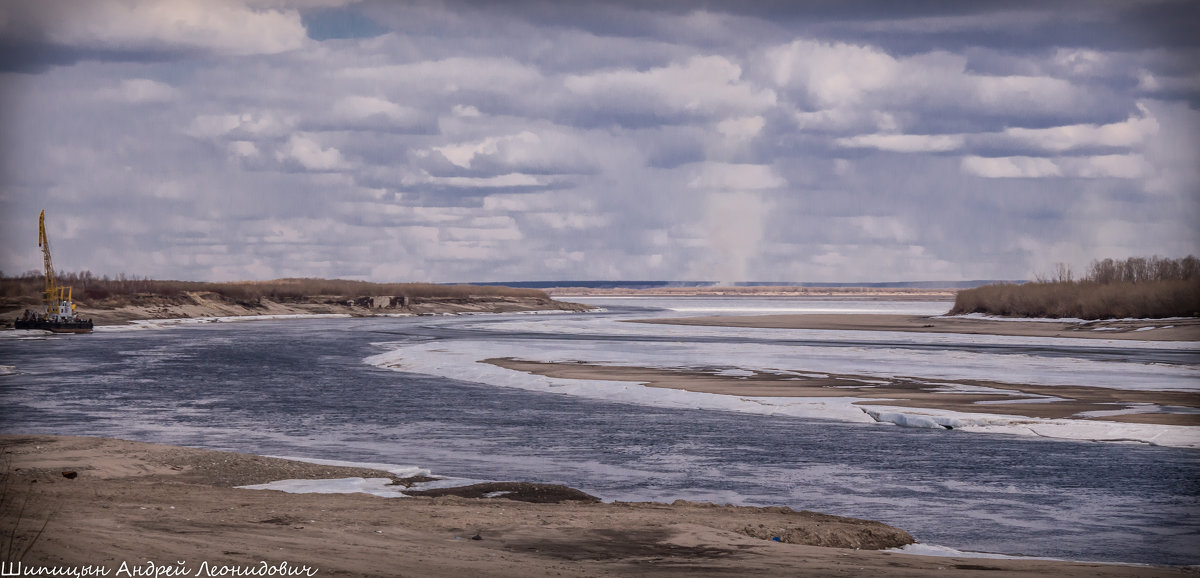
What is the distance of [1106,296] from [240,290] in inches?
4634

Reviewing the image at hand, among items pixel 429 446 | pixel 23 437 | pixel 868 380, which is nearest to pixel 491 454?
pixel 429 446

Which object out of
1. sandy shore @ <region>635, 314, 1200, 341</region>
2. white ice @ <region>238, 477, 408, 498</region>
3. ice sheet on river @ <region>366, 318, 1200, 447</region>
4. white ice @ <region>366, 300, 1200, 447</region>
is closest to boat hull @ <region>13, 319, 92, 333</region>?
white ice @ <region>366, 300, 1200, 447</region>

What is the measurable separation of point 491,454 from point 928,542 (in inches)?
376

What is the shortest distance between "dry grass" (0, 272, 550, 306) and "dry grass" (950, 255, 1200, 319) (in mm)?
85704

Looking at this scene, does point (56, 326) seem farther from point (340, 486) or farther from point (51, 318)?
point (340, 486)

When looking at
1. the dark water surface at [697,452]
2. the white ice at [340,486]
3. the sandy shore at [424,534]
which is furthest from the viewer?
the white ice at [340,486]

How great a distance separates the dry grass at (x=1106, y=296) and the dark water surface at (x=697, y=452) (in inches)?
2127

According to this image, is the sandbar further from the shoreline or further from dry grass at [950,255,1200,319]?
the shoreline

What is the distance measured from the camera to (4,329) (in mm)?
83250

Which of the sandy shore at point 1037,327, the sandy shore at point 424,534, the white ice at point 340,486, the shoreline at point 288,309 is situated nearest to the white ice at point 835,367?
the sandy shore at point 1037,327

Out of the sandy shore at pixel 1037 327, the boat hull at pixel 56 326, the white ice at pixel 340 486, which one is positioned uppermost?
the sandy shore at pixel 1037 327

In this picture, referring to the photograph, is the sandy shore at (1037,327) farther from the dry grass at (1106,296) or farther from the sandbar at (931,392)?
the sandbar at (931,392)

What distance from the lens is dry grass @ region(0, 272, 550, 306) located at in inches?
4182

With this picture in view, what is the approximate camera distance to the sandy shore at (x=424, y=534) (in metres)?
9.50
